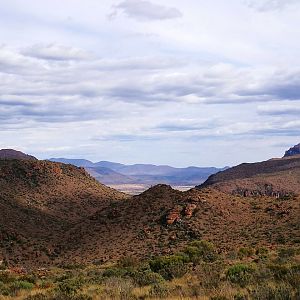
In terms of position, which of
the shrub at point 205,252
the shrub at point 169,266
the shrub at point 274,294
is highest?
the shrub at point 274,294

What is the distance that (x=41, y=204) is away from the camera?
68.5 m

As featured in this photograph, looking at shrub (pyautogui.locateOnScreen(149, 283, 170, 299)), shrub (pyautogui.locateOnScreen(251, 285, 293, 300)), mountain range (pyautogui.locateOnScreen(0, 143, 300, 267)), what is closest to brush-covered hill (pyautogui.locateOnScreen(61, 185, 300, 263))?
mountain range (pyautogui.locateOnScreen(0, 143, 300, 267))

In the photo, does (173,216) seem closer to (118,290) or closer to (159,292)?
(118,290)

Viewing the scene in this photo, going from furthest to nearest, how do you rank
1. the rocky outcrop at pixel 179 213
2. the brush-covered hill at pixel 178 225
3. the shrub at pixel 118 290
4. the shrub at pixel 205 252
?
the rocky outcrop at pixel 179 213, the brush-covered hill at pixel 178 225, the shrub at pixel 205 252, the shrub at pixel 118 290

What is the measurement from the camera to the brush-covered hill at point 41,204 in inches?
1913

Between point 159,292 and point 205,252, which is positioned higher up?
point 159,292

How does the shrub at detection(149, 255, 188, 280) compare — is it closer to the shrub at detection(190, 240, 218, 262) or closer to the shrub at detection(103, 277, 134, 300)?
the shrub at detection(190, 240, 218, 262)

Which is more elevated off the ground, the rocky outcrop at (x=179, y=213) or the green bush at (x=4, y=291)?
the rocky outcrop at (x=179, y=213)

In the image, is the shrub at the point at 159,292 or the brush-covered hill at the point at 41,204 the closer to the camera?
the shrub at the point at 159,292

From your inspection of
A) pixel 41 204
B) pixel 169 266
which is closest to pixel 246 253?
pixel 169 266

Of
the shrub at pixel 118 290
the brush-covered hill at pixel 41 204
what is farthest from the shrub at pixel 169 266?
the brush-covered hill at pixel 41 204

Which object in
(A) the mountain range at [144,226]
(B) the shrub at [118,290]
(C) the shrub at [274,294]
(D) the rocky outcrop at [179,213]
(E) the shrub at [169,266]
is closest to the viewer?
(C) the shrub at [274,294]

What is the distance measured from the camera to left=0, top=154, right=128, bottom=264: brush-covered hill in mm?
48594

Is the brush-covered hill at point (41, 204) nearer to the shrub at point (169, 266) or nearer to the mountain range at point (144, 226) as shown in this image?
the mountain range at point (144, 226)
